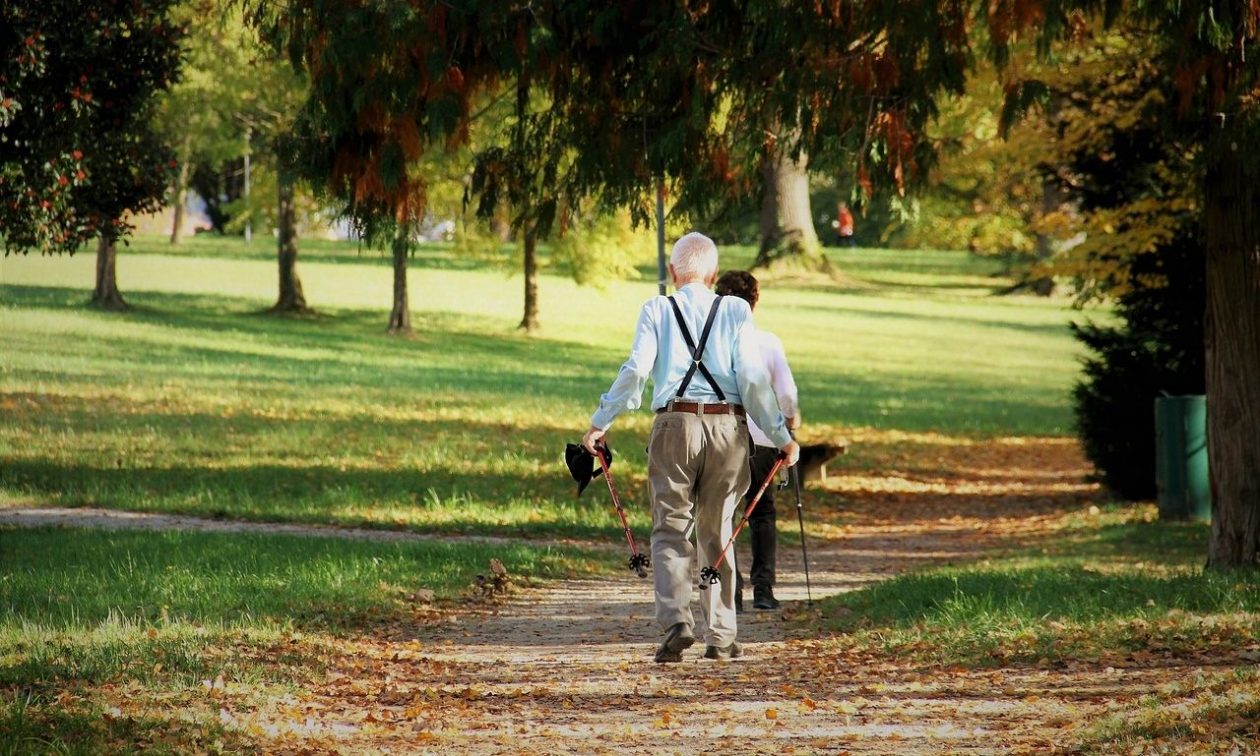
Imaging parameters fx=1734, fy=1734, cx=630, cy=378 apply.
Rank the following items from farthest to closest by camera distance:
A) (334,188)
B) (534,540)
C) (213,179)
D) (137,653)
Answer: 1. (213,179)
2. (534,540)
3. (334,188)
4. (137,653)

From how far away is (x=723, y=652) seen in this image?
9.08 meters

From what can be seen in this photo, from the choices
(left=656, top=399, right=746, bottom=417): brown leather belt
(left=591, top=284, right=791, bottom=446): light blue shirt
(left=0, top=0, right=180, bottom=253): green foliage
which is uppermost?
(left=0, top=0, right=180, bottom=253): green foliage

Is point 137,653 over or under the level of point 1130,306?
under

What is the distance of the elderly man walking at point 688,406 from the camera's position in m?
8.52

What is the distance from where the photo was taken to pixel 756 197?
13.5 meters

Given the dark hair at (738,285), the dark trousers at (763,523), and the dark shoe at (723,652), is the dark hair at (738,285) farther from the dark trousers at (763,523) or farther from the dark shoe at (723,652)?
the dark shoe at (723,652)

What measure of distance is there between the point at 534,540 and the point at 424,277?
4250cm

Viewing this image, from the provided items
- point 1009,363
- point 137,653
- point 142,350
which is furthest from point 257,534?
point 1009,363

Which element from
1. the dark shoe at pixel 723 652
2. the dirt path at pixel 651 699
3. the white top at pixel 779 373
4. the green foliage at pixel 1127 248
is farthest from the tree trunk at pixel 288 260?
the dark shoe at pixel 723 652

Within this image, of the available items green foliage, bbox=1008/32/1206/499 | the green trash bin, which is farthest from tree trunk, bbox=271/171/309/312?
the green trash bin

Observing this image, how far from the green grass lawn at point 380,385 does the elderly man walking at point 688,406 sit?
7258 mm

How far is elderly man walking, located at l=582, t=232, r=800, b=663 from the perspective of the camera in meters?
8.52

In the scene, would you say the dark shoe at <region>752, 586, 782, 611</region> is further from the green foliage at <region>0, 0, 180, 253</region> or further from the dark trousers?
the green foliage at <region>0, 0, 180, 253</region>

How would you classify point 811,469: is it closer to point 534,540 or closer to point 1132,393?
point 1132,393
